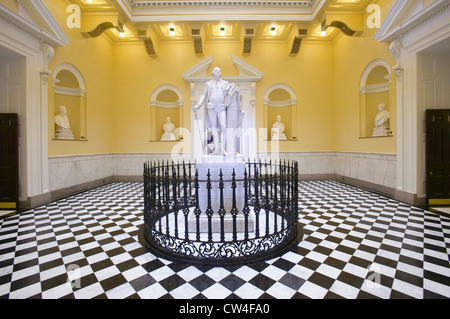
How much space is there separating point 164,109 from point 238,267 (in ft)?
28.8

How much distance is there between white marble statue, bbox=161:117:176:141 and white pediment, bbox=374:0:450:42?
789 cm

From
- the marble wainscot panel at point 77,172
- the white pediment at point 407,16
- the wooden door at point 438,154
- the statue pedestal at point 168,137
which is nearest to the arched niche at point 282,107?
the white pediment at point 407,16

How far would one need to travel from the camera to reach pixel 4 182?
522cm

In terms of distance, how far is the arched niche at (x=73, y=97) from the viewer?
23.9 feet

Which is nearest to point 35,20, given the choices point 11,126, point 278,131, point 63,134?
point 11,126

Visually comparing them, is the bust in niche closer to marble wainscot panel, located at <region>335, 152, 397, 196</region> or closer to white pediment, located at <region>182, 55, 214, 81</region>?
marble wainscot panel, located at <region>335, 152, 397, 196</region>

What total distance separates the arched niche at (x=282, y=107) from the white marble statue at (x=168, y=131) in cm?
416

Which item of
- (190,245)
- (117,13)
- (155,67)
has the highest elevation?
(117,13)

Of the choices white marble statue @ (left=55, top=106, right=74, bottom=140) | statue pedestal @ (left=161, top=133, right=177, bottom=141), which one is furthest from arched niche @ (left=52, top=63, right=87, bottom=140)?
statue pedestal @ (left=161, top=133, right=177, bottom=141)

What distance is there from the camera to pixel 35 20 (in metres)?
5.26

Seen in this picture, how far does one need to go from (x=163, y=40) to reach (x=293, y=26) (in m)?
5.38

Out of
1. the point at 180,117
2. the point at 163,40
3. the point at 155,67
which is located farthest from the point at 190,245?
the point at 163,40
